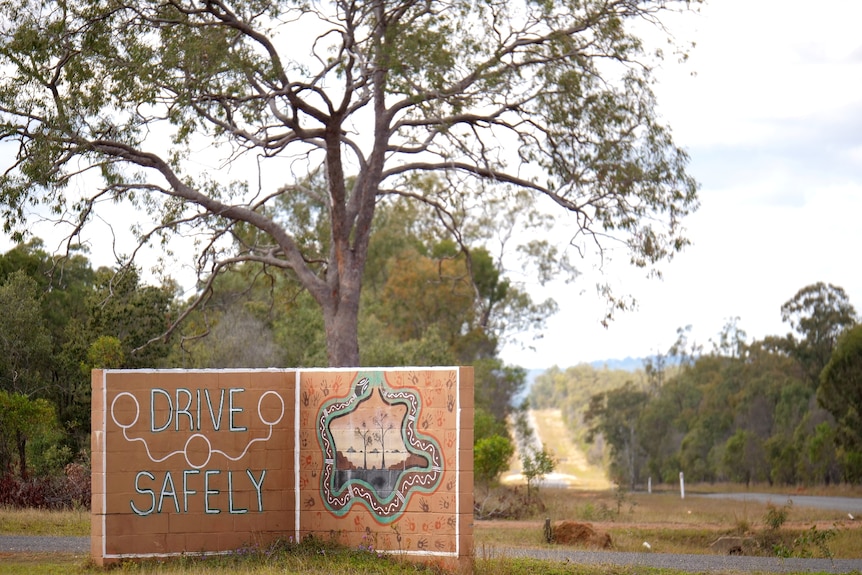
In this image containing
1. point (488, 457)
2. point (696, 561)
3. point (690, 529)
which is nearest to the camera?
point (696, 561)

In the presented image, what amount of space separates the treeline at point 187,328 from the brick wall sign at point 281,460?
298 inches

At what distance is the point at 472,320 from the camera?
45625 millimetres

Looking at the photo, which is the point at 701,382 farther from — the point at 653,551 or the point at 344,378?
the point at 344,378

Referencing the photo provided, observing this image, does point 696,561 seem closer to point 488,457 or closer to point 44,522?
point 44,522

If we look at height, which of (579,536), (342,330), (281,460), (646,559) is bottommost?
(579,536)

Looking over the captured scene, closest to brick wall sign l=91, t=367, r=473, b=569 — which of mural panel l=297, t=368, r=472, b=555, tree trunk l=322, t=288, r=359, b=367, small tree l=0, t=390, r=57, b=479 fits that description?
mural panel l=297, t=368, r=472, b=555

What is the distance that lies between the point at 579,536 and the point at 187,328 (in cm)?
1438

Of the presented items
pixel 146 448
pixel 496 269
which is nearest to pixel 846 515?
pixel 146 448

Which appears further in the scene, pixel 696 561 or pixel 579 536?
pixel 579 536

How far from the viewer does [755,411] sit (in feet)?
165

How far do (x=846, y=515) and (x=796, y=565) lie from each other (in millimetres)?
9731

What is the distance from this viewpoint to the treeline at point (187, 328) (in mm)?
22703

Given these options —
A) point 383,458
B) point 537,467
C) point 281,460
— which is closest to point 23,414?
point 281,460

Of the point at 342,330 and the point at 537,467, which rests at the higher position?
the point at 342,330
